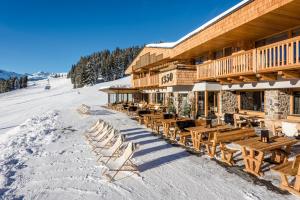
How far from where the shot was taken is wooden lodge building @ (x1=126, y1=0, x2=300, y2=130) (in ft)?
29.2

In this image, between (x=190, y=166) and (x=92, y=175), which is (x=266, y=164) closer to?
(x=190, y=166)

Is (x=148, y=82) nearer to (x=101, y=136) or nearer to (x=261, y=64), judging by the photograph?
(x=261, y=64)

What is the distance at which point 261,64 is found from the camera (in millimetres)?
9625

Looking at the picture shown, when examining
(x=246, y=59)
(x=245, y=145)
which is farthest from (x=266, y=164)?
(x=246, y=59)

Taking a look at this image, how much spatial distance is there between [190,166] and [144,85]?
18.0 metres

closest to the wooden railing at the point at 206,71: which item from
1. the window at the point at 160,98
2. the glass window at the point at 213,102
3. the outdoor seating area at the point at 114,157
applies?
the glass window at the point at 213,102

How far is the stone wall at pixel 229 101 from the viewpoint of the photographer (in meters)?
14.7

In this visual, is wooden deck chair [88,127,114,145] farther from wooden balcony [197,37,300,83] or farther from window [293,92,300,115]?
window [293,92,300,115]

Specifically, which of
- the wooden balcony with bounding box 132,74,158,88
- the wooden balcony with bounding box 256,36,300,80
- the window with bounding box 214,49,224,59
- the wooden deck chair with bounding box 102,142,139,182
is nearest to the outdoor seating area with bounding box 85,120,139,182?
the wooden deck chair with bounding box 102,142,139,182

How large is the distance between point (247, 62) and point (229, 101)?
4607mm

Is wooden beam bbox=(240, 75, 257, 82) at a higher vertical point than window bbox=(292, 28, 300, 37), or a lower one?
lower

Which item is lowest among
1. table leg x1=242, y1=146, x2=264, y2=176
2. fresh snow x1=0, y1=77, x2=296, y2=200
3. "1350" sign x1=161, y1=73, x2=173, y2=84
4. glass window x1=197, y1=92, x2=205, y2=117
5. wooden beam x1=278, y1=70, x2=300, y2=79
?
fresh snow x1=0, y1=77, x2=296, y2=200

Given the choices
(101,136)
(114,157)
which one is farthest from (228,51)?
(114,157)

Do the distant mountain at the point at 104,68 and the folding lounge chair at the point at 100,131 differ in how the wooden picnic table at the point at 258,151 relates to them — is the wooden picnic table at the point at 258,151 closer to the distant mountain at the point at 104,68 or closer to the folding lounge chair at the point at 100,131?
the folding lounge chair at the point at 100,131
